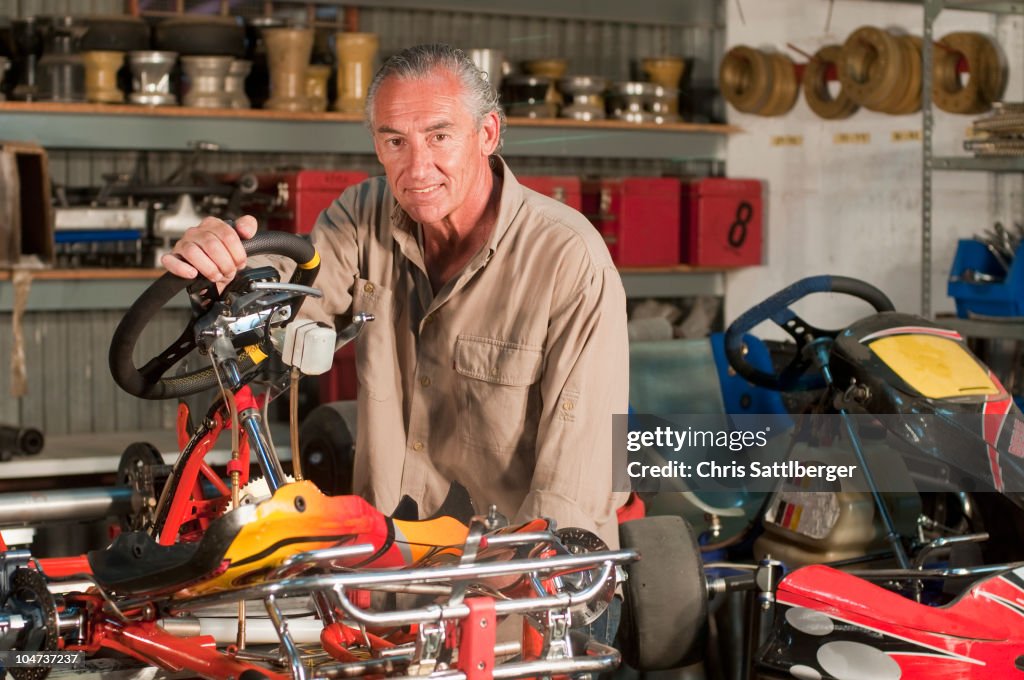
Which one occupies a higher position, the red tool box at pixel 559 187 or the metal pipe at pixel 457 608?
the red tool box at pixel 559 187

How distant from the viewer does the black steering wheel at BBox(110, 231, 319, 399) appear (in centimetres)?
185

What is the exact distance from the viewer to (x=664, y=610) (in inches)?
94.8

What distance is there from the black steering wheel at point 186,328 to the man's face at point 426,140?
0.66 ft

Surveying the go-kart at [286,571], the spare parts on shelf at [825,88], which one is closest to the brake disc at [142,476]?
the go-kart at [286,571]

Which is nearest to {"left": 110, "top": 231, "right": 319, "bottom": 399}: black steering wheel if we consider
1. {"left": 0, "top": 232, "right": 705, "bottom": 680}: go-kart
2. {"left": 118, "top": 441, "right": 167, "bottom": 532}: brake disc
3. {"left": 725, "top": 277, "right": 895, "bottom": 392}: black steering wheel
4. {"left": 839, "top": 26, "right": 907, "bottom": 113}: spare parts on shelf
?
{"left": 0, "top": 232, "right": 705, "bottom": 680}: go-kart

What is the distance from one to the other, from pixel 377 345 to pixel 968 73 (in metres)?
3.23

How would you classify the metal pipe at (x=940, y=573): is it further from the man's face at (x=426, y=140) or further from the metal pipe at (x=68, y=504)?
the metal pipe at (x=68, y=504)

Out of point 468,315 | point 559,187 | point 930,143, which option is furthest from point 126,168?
point 468,315

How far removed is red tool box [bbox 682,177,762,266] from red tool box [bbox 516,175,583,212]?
20.3 inches

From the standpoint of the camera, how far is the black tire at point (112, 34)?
14.6ft

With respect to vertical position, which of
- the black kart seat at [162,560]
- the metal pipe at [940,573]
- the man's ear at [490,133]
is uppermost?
the man's ear at [490,133]

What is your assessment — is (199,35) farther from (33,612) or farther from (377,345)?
(33,612)

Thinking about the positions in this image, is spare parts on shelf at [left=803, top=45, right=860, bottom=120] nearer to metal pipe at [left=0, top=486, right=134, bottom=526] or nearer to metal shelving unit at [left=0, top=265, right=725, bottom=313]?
metal shelving unit at [left=0, top=265, right=725, bottom=313]

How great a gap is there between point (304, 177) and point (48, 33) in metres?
0.94
